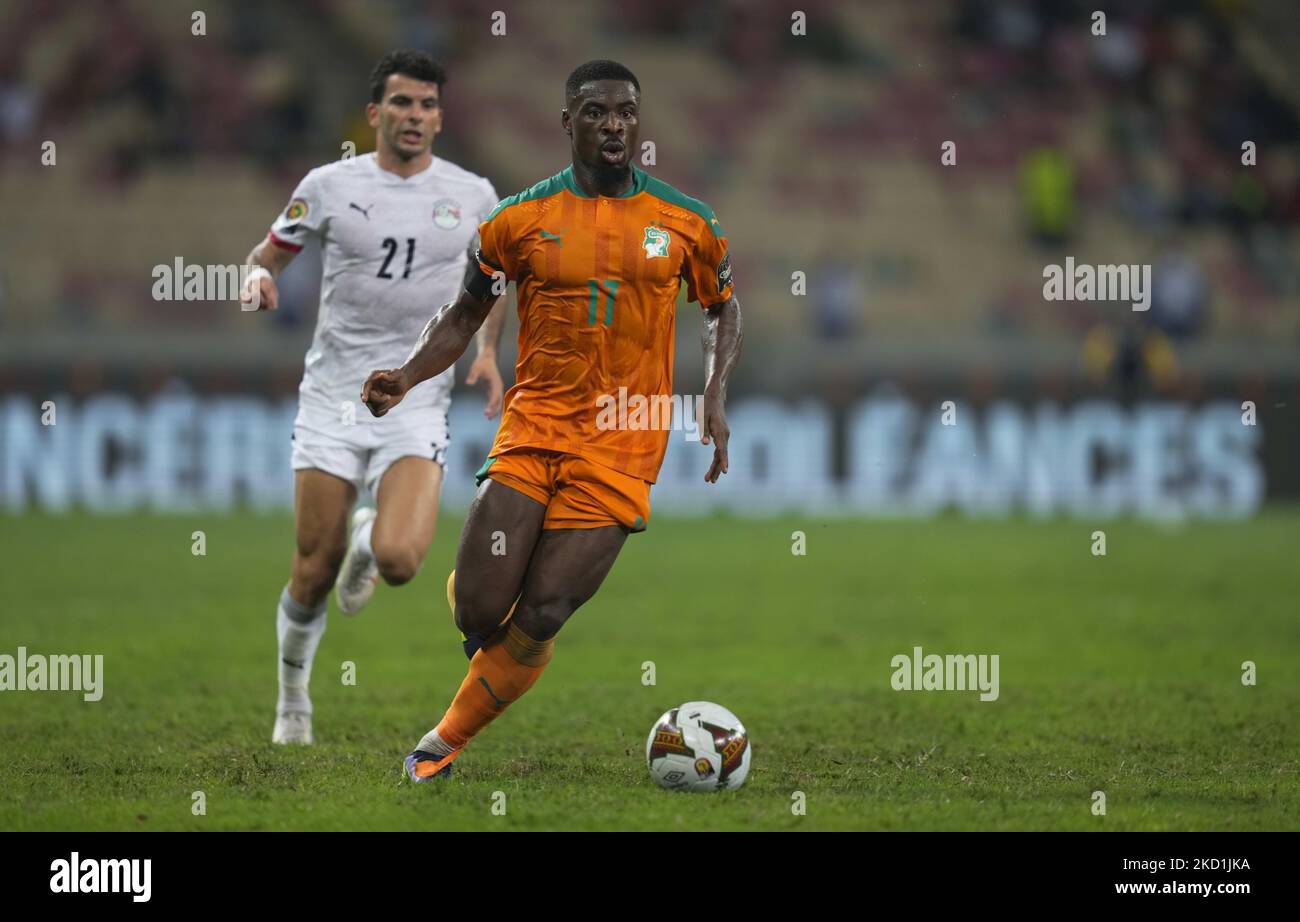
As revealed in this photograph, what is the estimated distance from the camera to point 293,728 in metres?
7.46

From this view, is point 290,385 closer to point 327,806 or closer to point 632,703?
point 632,703

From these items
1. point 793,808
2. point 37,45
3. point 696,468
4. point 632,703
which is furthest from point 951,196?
point 793,808

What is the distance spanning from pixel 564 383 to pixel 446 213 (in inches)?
62.1

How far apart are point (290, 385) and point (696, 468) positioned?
4.44 metres

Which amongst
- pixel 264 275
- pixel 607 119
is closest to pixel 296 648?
pixel 264 275

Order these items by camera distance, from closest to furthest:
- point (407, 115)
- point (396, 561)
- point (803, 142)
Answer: point (396, 561)
point (407, 115)
point (803, 142)

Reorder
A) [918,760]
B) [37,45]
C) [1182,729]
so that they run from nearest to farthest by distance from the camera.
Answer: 1. [918,760]
2. [1182,729]
3. [37,45]

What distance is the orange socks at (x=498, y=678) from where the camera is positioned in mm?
6434

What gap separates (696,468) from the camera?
64.2ft

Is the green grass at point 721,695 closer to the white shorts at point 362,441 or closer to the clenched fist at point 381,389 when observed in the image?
the white shorts at point 362,441

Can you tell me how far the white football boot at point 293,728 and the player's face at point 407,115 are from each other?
7.90 feet

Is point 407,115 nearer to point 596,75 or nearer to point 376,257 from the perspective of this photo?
point 376,257

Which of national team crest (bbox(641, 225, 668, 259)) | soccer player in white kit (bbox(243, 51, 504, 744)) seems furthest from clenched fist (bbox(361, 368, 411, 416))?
soccer player in white kit (bbox(243, 51, 504, 744))

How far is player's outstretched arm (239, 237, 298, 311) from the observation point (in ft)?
23.2
